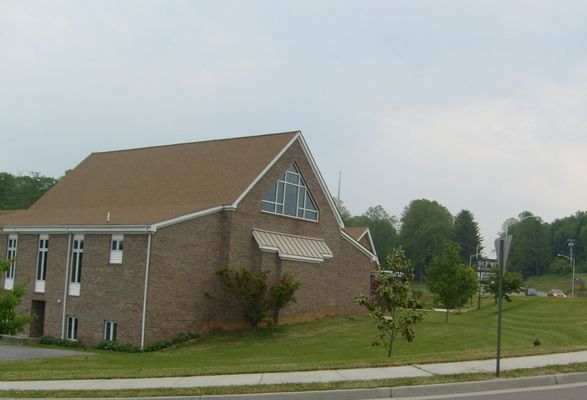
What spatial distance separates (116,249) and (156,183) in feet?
24.5

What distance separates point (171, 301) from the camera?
27547mm

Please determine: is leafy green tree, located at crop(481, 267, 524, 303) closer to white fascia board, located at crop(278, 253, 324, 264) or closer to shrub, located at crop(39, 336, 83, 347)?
white fascia board, located at crop(278, 253, 324, 264)

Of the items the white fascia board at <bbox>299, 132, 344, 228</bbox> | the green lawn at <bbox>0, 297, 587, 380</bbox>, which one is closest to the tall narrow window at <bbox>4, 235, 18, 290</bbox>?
the green lawn at <bbox>0, 297, 587, 380</bbox>

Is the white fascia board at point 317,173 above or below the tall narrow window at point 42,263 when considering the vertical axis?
above

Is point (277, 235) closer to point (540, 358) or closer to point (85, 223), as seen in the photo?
point (85, 223)

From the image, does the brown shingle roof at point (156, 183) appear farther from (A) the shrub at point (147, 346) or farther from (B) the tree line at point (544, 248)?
(B) the tree line at point (544, 248)

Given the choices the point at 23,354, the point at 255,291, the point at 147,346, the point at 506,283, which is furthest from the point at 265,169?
the point at 506,283

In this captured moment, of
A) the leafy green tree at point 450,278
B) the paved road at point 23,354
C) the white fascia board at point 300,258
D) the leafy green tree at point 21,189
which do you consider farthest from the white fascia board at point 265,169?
the leafy green tree at point 21,189

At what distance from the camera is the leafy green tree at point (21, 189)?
8381cm

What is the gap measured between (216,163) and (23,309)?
451 inches

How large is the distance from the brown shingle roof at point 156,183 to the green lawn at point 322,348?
598 cm

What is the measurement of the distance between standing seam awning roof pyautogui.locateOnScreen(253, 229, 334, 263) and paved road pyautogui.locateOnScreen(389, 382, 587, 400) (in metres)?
20.4

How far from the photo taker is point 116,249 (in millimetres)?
27688

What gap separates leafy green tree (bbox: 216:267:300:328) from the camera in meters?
29.0
